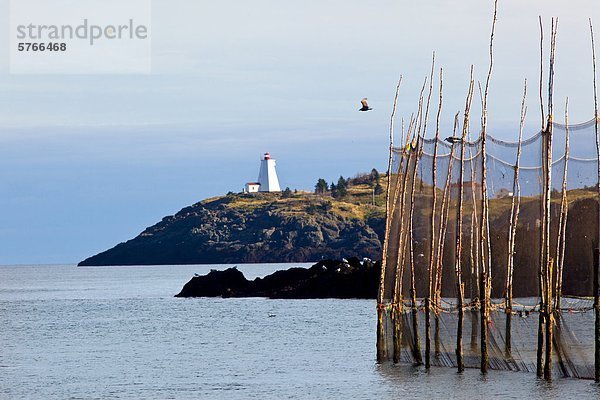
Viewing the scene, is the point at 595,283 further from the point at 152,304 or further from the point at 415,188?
the point at 152,304

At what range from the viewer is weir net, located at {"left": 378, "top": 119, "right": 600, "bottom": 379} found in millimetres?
25188

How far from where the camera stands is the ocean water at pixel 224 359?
93.5 feet

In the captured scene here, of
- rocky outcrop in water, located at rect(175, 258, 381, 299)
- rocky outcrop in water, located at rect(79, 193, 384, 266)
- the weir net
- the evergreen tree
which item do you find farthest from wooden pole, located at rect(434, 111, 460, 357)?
the evergreen tree

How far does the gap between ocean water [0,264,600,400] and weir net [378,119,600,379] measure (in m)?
0.82

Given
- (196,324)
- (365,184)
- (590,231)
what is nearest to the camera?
(590,231)

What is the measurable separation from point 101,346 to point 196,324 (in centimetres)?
1259

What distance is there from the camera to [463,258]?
1212 inches

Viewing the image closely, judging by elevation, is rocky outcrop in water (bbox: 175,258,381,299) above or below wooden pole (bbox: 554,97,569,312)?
below

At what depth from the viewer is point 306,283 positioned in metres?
79.8

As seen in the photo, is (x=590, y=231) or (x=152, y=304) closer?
(x=590, y=231)

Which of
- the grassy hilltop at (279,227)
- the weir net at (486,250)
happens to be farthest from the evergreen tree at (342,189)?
the weir net at (486,250)

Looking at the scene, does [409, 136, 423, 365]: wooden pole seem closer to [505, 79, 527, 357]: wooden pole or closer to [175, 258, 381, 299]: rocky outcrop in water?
[505, 79, 527, 357]: wooden pole

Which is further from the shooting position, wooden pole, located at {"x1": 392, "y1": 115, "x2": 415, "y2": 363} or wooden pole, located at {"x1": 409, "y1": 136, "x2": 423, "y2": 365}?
wooden pole, located at {"x1": 392, "y1": 115, "x2": 415, "y2": 363}

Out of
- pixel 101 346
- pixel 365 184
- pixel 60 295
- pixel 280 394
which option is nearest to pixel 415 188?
pixel 280 394
